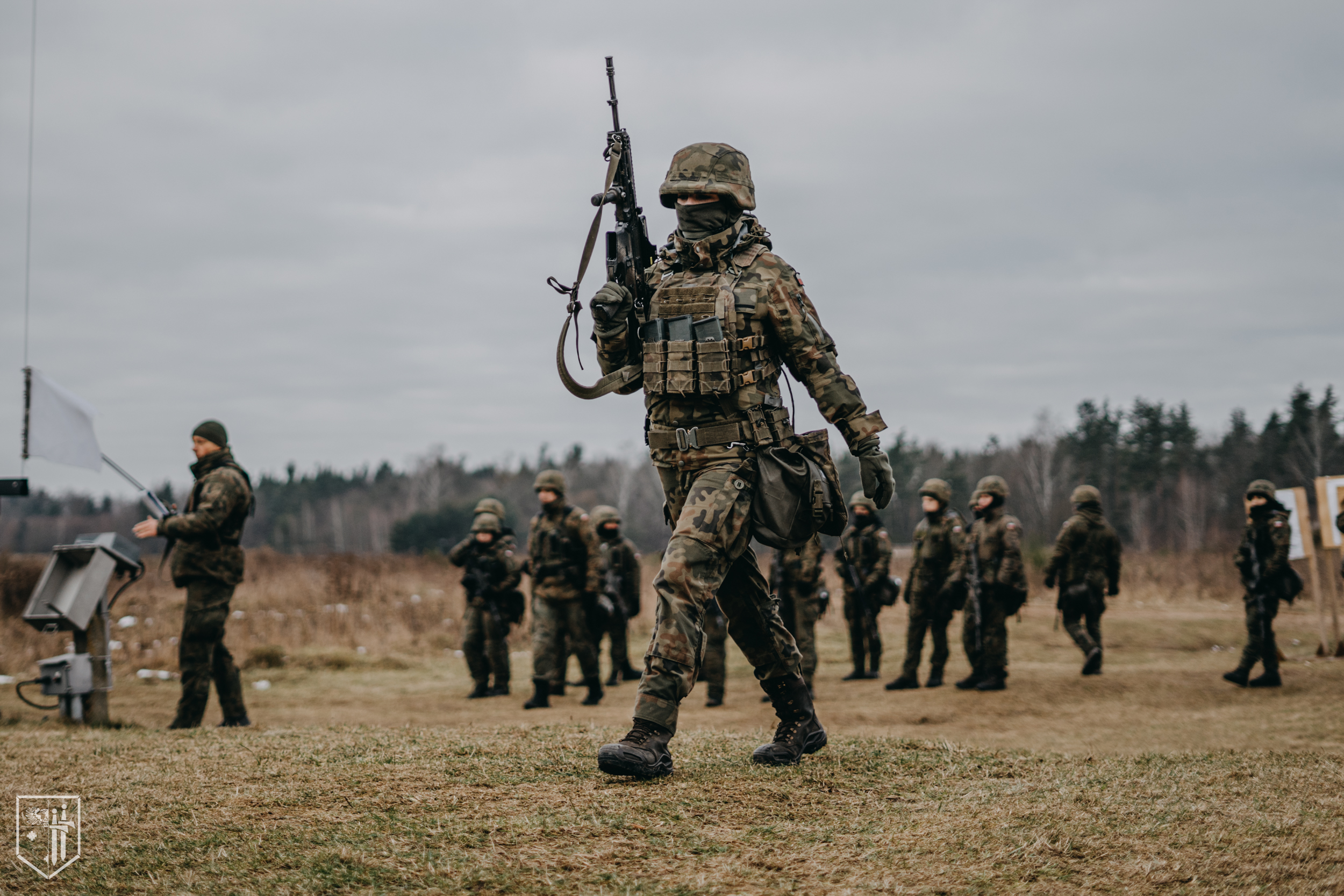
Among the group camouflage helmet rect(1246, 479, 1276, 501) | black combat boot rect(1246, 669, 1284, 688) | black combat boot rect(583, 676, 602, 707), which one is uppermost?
camouflage helmet rect(1246, 479, 1276, 501)

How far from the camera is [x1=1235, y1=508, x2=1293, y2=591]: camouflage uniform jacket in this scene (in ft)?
41.2

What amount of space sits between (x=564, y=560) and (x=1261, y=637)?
25.7ft

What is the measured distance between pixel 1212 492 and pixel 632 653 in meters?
53.5

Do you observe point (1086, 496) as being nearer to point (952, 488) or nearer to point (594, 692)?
point (594, 692)

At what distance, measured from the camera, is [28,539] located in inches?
3270

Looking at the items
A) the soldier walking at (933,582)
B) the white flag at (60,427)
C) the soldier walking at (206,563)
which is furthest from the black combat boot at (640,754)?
the soldier walking at (933,582)

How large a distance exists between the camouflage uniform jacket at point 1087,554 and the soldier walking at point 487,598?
660 centimetres

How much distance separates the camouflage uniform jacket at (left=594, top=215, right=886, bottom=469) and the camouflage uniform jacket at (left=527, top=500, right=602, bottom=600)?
7614 millimetres

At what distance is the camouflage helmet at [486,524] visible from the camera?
13383 millimetres

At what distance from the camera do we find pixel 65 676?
8.56m

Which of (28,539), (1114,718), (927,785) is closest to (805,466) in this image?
(927,785)

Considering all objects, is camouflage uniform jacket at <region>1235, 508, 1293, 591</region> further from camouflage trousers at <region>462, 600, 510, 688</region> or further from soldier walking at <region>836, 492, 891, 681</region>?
camouflage trousers at <region>462, 600, 510, 688</region>

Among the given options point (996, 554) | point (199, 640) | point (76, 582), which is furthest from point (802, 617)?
point (76, 582)

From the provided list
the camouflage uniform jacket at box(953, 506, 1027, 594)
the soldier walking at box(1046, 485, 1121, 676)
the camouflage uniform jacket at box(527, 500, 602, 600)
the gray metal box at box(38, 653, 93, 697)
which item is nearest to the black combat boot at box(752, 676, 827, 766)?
the gray metal box at box(38, 653, 93, 697)
